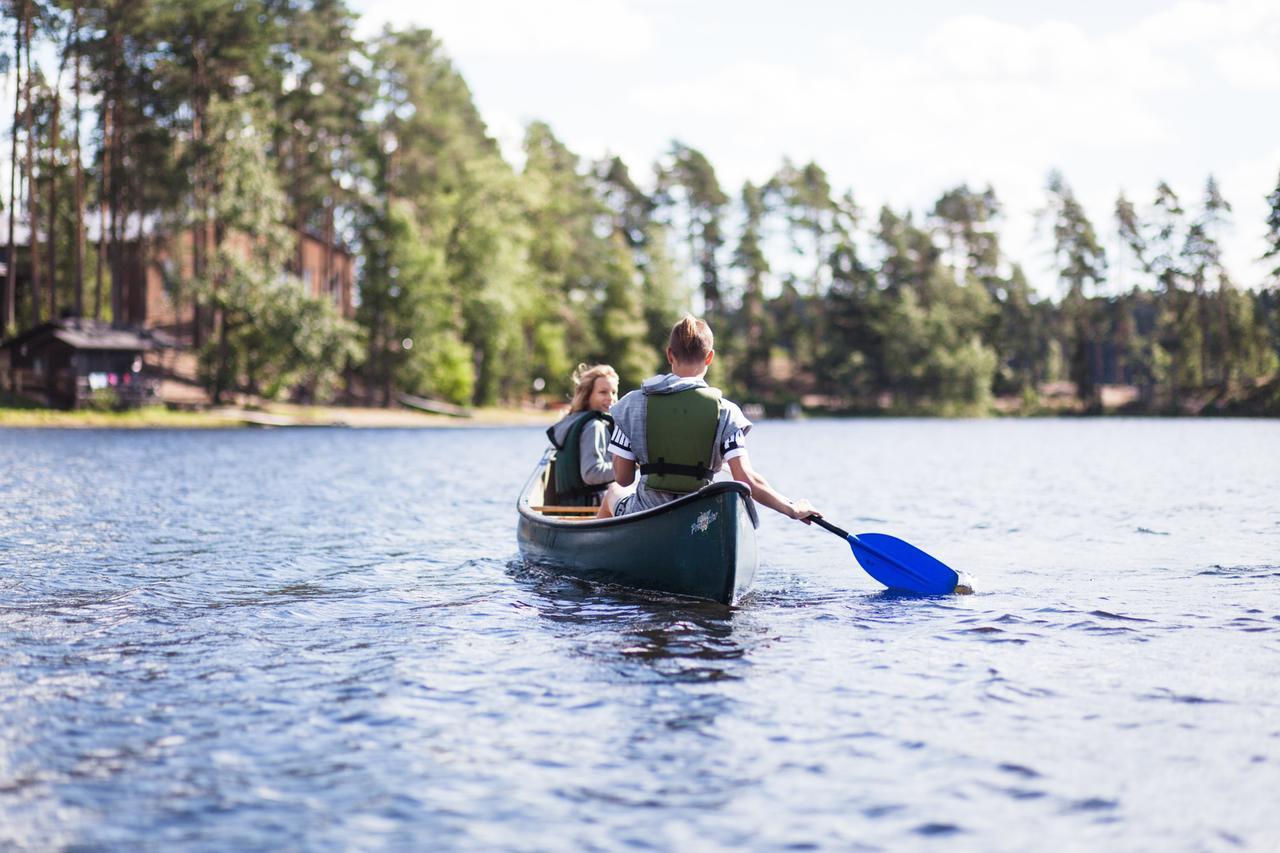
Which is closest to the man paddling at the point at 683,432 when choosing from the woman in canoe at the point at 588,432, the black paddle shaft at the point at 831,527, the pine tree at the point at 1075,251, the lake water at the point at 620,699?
the black paddle shaft at the point at 831,527

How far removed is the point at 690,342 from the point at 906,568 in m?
3.46

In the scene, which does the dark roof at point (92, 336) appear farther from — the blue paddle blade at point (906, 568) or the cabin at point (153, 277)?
the blue paddle blade at point (906, 568)

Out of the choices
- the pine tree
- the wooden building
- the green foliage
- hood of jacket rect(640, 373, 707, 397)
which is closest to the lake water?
hood of jacket rect(640, 373, 707, 397)

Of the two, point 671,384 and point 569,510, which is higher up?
point 671,384

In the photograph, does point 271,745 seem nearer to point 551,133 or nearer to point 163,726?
point 163,726

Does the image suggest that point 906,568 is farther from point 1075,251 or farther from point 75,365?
point 1075,251

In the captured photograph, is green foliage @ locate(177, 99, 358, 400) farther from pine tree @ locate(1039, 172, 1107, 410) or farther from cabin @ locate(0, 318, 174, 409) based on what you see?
pine tree @ locate(1039, 172, 1107, 410)

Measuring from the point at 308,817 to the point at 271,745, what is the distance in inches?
41.1

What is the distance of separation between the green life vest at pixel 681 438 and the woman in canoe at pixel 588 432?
1.90 meters

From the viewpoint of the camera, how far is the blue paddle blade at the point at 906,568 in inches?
428

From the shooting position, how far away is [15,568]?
1213cm

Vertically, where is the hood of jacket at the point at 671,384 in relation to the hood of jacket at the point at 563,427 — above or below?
above

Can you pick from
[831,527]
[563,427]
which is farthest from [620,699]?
[563,427]

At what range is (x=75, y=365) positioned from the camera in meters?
47.3
